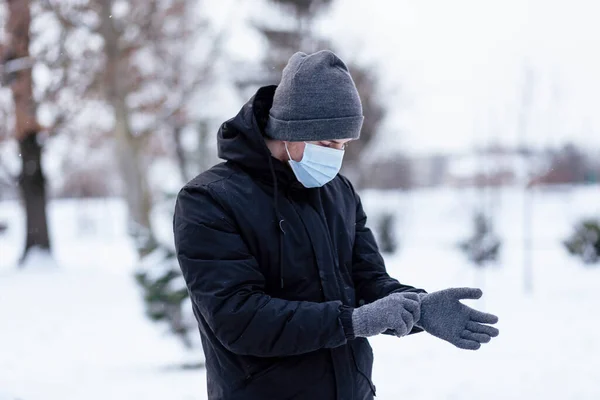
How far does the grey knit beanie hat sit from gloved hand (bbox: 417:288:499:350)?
1.76 ft

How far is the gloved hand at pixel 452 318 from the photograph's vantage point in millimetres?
1630

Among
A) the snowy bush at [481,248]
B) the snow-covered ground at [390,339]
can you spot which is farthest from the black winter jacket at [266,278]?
the snowy bush at [481,248]

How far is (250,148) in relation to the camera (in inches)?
67.1

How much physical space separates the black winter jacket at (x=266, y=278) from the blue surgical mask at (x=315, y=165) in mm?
27

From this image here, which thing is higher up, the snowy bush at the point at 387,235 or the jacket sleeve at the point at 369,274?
the jacket sleeve at the point at 369,274

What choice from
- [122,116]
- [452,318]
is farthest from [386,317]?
[122,116]

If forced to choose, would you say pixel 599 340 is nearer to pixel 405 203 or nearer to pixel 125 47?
pixel 125 47

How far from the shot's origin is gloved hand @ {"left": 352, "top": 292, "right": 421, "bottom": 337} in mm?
1521

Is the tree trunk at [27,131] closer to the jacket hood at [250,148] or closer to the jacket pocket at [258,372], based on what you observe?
the jacket hood at [250,148]

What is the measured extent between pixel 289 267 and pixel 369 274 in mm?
354

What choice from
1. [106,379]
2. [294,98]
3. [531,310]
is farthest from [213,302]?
[531,310]

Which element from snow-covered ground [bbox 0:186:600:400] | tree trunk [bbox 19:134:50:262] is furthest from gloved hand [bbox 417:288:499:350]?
tree trunk [bbox 19:134:50:262]

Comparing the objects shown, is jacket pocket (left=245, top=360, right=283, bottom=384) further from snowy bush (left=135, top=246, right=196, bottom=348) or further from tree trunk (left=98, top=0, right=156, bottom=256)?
tree trunk (left=98, top=0, right=156, bottom=256)

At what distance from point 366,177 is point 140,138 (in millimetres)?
11173
